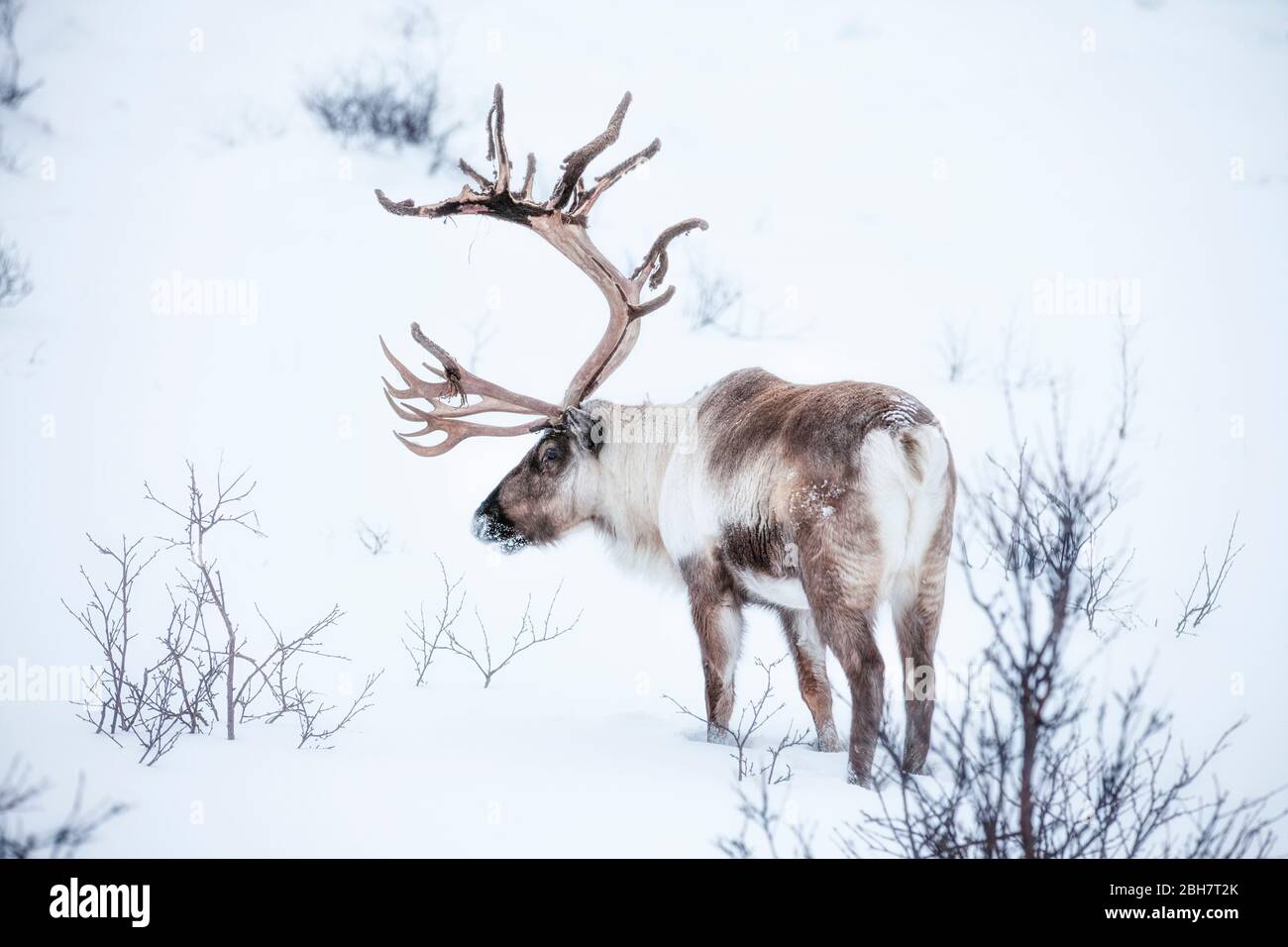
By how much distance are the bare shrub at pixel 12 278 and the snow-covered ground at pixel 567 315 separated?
13 cm

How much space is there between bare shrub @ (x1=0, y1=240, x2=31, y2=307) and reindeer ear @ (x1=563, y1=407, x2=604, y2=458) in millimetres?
6558

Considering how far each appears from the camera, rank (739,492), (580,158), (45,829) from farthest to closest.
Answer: (580,158), (739,492), (45,829)

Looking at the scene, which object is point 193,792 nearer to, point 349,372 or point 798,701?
point 798,701

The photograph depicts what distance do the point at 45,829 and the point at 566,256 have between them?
11.6ft

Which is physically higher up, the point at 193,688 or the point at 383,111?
the point at 383,111

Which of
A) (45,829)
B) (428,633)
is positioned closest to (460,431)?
(428,633)

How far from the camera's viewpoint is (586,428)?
5629 mm

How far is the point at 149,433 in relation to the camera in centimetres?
859

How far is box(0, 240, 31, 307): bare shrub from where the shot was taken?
31.9 ft

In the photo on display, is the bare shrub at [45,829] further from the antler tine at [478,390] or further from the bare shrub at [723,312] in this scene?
the bare shrub at [723,312]
